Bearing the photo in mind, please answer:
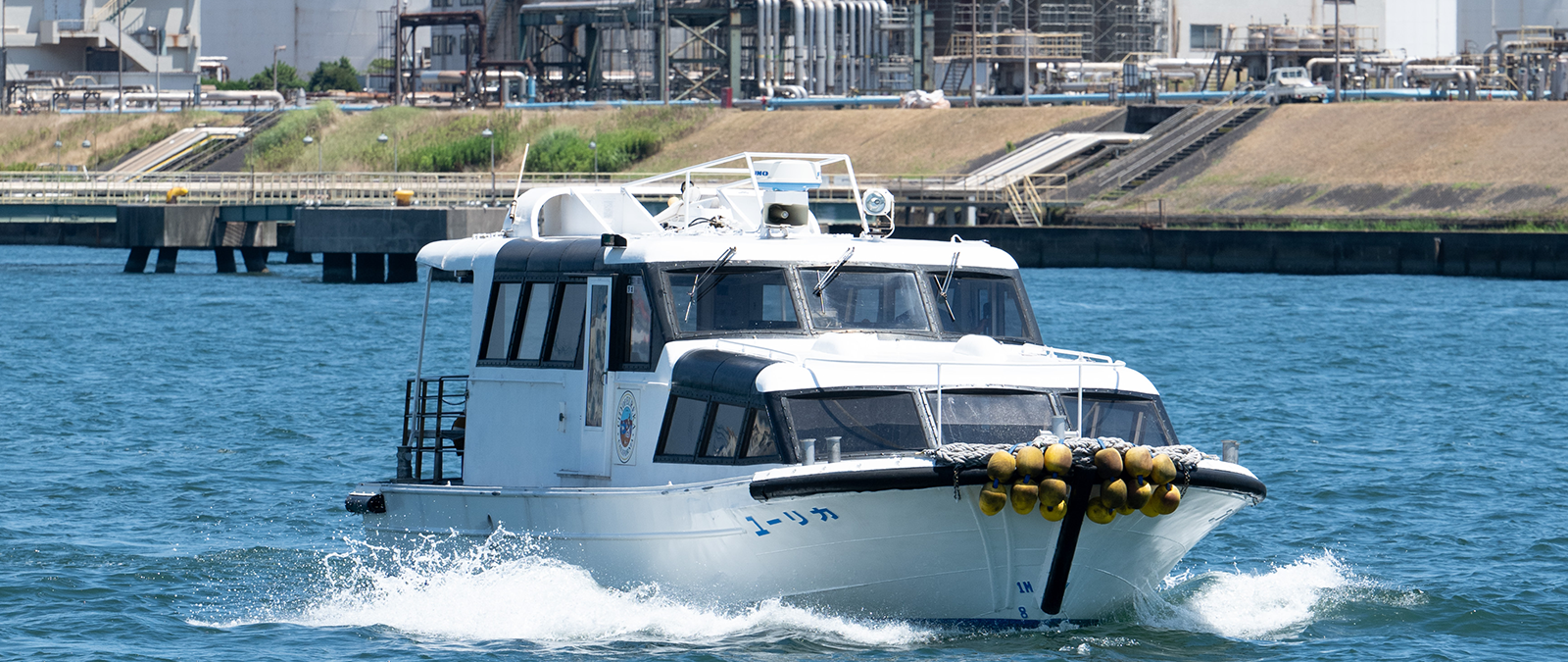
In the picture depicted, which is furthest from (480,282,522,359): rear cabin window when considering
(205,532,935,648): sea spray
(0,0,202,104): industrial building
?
(0,0,202,104): industrial building

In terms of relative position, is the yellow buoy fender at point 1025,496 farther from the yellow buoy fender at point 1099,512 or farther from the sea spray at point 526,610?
the sea spray at point 526,610

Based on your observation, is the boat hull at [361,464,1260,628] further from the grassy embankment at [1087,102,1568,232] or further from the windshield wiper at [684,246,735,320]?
the grassy embankment at [1087,102,1568,232]

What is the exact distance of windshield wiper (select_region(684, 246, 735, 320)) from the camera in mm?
16594

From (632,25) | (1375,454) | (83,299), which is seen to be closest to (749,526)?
(1375,454)

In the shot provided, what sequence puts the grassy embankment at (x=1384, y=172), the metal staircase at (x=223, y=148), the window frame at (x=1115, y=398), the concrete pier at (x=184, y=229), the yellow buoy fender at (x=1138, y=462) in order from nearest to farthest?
the yellow buoy fender at (x=1138, y=462), the window frame at (x=1115, y=398), the grassy embankment at (x=1384, y=172), the concrete pier at (x=184, y=229), the metal staircase at (x=223, y=148)

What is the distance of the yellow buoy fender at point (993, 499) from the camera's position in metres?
14.2

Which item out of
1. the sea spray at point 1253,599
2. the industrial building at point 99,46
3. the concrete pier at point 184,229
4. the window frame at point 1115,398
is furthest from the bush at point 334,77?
the window frame at point 1115,398

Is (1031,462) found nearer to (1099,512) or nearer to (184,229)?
(1099,512)

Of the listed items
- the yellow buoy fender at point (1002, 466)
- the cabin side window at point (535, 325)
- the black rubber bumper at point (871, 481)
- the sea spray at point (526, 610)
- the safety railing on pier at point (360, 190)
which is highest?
the safety railing on pier at point (360, 190)

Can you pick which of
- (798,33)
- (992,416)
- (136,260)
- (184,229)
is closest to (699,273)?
(992,416)

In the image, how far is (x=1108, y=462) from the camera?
46.7 feet

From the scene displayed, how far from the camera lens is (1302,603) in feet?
60.8

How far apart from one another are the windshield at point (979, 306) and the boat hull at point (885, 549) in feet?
9.13

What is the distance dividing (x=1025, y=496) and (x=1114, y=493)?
646 mm
